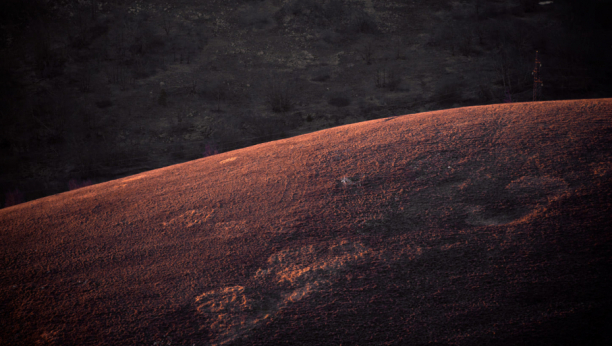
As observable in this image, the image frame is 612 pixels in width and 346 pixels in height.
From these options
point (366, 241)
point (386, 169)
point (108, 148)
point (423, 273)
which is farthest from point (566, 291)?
point (108, 148)

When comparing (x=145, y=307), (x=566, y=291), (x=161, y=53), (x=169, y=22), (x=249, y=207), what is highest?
(x=169, y=22)

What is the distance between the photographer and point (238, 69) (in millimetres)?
19469

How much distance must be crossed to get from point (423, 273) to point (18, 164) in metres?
16.4

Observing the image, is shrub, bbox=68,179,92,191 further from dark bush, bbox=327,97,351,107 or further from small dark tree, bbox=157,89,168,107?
dark bush, bbox=327,97,351,107

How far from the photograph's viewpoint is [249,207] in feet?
12.8

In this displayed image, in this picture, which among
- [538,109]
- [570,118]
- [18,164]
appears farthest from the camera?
[18,164]

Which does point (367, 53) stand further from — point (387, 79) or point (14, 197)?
point (14, 197)

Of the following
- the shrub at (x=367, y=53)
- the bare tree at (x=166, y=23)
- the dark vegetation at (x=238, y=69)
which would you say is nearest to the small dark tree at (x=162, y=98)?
the dark vegetation at (x=238, y=69)

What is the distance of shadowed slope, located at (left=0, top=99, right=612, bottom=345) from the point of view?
247 cm

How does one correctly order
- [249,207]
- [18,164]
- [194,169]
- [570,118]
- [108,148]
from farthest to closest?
[108,148], [18,164], [194,169], [570,118], [249,207]

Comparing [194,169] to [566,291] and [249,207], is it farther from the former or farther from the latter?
[566,291]

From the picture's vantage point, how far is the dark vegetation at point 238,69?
596 inches

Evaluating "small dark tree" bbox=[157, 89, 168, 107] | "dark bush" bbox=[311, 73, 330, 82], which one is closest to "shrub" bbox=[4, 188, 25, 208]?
"small dark tree" bbox=[157, 89, 168, 107]

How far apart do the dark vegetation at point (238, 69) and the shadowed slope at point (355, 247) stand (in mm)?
10472
